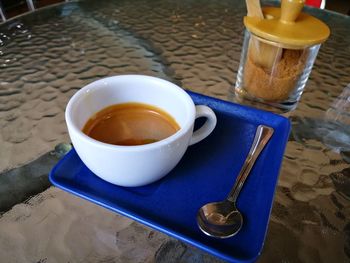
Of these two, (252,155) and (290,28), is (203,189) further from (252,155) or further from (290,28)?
(290,28)

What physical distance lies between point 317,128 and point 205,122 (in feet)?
0.70

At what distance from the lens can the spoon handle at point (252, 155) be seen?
1.18 feet

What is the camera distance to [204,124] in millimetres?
408

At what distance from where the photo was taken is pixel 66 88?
1.86 feet

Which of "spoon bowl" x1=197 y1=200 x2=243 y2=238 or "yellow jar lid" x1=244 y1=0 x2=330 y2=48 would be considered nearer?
"spoon bowl" x1=197 y1=200 x2=243 y2=238

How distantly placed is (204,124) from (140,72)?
0.84ft

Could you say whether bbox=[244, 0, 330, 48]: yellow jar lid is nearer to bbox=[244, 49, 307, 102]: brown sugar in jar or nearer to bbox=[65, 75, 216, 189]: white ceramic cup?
bbox=[244, 49, 307, 102]: brown sugar in jar

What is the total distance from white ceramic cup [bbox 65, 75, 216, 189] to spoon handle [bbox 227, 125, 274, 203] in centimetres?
6

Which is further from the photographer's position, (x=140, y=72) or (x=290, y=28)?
(x=140, y=72)

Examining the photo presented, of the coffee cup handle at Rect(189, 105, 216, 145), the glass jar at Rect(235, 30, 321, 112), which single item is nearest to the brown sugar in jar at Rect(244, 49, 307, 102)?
the glass jar at Rect(235, 30, 321, 112)

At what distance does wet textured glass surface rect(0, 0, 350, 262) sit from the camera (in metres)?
0.34

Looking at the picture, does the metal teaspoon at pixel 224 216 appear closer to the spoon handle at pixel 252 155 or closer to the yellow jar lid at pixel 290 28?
the spoon handle at pixel 252 155

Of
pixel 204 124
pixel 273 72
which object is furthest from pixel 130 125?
pixel 273 72

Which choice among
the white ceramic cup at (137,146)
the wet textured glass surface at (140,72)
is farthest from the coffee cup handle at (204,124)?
the wet textured glass surface at (140,72)
